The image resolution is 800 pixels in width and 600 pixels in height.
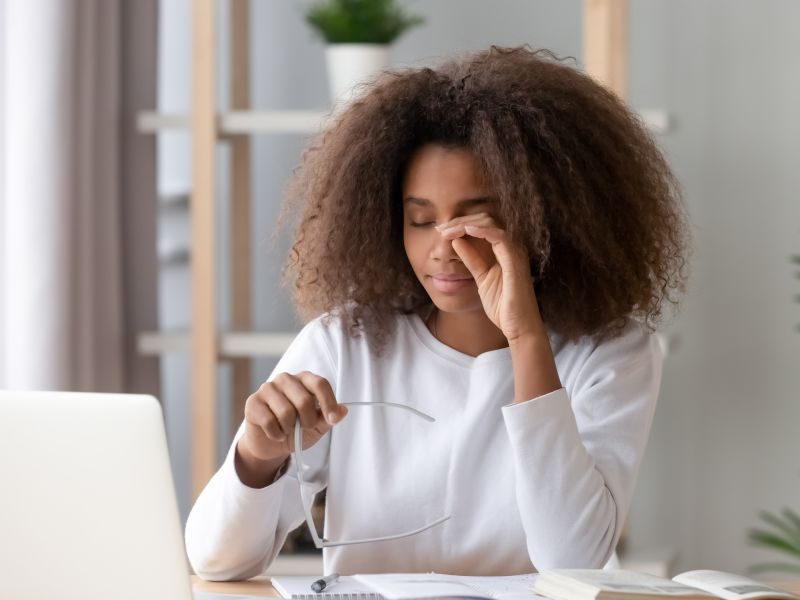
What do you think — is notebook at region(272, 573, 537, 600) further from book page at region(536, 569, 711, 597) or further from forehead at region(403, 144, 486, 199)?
forehead at region(403, 144, 486, 199)

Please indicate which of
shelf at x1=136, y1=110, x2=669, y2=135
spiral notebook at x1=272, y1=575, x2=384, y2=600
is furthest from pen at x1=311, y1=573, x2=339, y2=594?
shelf at x1=136, y1=110, x2=669, y2=135

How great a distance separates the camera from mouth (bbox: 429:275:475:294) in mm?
1425

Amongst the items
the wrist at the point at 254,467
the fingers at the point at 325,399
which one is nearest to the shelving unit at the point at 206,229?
the wrist at the point at 254,467

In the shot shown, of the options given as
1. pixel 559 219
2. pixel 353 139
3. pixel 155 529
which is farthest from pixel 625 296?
pixel 155 529

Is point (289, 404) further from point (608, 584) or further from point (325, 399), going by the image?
point (608, 584)

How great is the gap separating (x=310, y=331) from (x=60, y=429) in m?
0.62

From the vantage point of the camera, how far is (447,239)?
1.38 m

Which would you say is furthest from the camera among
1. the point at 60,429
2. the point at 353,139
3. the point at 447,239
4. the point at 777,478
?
the point at 777,478

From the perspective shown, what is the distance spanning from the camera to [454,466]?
141 cm

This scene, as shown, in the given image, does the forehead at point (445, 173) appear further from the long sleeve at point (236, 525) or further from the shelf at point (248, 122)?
the shelf at point (248, 122)

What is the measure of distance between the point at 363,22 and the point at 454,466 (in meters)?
1.31

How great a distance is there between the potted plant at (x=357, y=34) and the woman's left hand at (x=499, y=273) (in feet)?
3.66

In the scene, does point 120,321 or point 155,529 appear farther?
point 120,321

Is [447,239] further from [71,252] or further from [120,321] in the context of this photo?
[120,321]
